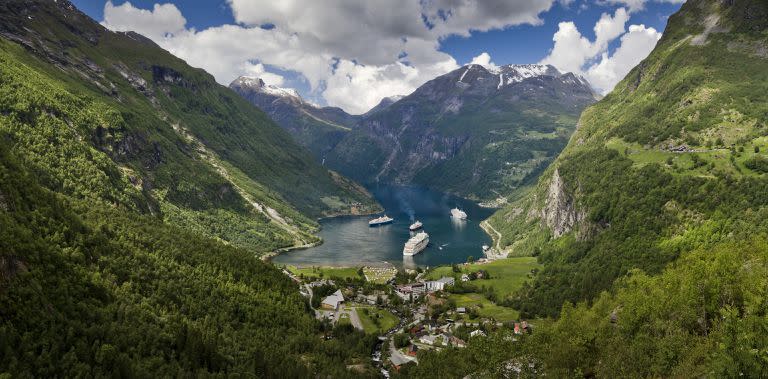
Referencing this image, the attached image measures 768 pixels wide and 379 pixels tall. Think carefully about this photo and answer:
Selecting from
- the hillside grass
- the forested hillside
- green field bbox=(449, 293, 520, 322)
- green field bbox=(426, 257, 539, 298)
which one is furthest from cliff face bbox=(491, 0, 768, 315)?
the forested hillside

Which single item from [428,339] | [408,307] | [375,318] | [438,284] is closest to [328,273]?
[438,284]

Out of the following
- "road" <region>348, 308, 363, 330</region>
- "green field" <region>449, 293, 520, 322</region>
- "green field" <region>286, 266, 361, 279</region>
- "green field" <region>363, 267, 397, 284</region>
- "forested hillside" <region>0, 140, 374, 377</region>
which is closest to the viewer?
"forested hillside" <region>0, 140, 374, 377</region>

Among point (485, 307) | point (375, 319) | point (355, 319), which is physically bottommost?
point (355, 319)

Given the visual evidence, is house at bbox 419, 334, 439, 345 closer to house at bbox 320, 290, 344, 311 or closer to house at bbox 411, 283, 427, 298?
house at bbox 320, 290, 344, 311

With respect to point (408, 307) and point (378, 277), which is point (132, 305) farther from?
point (378, 277)

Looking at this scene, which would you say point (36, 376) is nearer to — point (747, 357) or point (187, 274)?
point (187, 274)

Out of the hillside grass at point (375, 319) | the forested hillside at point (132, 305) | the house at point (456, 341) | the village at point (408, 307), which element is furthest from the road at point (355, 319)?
the house at point (456, 341)
